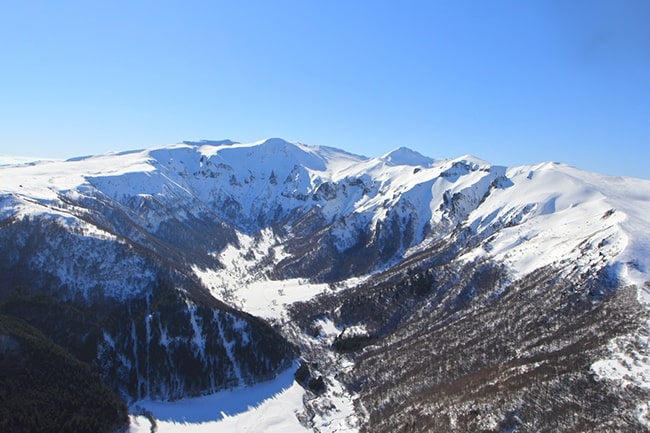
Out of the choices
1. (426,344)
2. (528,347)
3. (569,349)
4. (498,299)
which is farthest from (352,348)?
(569,349)

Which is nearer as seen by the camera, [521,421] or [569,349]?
[521,421]

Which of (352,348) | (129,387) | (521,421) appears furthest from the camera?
(352,348)

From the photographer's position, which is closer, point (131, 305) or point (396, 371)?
point (396, 371)

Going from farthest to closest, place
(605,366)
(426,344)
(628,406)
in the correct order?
(426,344) → (605,366) → (628,406)

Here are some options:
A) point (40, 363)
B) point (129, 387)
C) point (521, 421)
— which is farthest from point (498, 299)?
point (40, 363)

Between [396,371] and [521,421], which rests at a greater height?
[521,421]

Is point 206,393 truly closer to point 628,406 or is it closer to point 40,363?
point 40,363

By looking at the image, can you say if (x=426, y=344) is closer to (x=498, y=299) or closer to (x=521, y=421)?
(x=498, y=299)

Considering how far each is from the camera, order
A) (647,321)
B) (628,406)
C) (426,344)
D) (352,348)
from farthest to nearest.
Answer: (352,348), (426,344), (647,321), (628,406)

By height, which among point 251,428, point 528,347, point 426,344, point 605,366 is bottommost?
point 251,428
